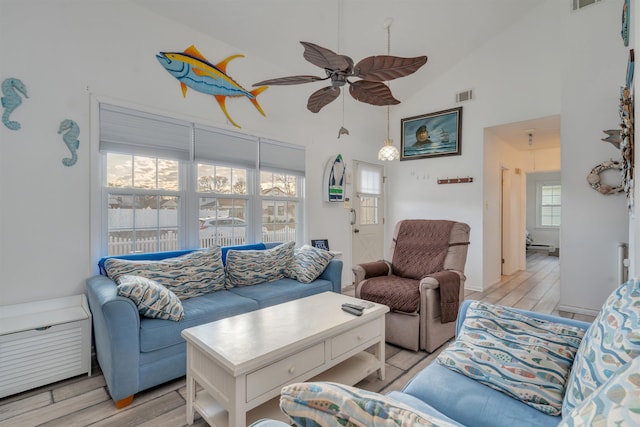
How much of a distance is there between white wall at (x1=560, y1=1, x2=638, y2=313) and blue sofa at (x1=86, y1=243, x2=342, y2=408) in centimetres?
370

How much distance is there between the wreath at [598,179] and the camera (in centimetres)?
325

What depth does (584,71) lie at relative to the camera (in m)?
3.44

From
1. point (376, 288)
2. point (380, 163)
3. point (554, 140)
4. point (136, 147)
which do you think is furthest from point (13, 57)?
point (554, 140)

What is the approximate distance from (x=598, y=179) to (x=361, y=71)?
3301 millimetres

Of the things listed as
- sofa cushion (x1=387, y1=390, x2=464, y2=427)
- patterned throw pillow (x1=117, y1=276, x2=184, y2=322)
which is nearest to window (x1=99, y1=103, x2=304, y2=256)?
patterned throw pillow (x1=117, y1=276, x2=184, y2=322)

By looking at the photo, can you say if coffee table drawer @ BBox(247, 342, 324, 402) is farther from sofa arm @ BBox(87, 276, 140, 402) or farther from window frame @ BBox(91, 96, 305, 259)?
window frame @ BBox(91, 96, 305, 259)

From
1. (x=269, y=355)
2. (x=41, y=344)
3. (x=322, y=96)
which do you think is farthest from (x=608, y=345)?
(x=41, y=344)

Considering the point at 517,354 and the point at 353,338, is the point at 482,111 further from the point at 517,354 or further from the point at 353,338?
the point at 517,354

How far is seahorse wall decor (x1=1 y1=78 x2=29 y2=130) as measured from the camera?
216 cm

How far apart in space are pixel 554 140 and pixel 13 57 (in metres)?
6.86

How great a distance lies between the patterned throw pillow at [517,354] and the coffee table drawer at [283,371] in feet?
2.21

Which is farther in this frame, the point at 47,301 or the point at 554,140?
the point at 554,140

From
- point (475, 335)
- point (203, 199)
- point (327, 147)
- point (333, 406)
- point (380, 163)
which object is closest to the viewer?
point (333, 406)

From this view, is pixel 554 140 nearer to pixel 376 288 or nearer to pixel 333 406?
pixel 376 288
